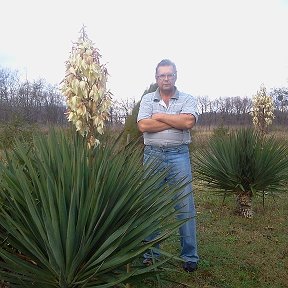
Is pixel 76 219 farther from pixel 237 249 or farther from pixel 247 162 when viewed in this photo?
pixel 247 162

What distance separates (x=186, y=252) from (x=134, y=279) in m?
1.50

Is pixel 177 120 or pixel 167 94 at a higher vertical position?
pixel 167 94

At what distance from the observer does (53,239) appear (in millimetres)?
1938

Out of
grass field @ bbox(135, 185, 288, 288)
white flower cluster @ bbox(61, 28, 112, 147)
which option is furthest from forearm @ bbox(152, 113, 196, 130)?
grass field @ bbox(135, 185, 288, 288)

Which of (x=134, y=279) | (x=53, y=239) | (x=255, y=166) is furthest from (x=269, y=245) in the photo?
(x=53, y=239)

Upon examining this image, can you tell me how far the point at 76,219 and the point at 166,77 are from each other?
1.63 meters

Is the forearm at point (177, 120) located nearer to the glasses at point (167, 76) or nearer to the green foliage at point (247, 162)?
the glasses at point (167, 76)

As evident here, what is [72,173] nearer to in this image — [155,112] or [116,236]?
[116,236]

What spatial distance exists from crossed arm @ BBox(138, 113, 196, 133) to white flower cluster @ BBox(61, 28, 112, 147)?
24.1 inches

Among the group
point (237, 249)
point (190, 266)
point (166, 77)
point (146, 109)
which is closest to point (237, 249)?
point (237, 249)

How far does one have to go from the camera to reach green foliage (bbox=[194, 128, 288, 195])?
5359 millimetres

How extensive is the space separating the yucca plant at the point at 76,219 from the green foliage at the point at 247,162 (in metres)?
3.30

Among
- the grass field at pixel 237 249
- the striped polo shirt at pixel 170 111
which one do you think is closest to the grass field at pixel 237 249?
the grass field at pixel 237 249

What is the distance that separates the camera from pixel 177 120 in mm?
3191
